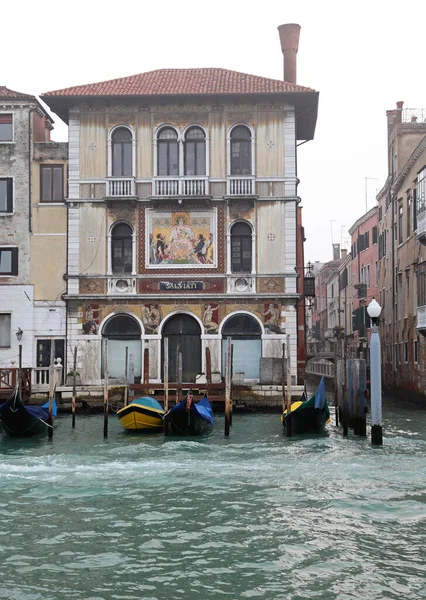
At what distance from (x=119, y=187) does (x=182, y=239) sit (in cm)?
203

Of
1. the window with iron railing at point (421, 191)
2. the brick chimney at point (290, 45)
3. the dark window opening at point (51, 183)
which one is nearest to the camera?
the window with iron railing at point (421, 191)

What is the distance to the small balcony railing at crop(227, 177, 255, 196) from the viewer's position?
72.2ft

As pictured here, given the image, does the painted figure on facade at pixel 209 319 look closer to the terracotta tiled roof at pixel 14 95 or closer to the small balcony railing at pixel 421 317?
the small balcony railing at pixel 421 317

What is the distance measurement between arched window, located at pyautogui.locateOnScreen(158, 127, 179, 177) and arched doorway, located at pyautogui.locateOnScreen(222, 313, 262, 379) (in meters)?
4.02

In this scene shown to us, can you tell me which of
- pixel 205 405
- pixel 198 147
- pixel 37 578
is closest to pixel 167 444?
pixel 205 405

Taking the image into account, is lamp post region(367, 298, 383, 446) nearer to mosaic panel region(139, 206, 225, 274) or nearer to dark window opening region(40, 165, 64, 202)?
mosaic panel region(139, 206, 225, 274)

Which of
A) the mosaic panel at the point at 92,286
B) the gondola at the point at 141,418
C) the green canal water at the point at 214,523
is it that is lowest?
the green canal water at the point at 214,523

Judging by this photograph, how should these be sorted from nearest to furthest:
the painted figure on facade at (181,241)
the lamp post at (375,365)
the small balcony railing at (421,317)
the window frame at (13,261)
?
the lamp post at (375,365), the small balcony railing at (421,317), the painted figure on facade at (181,241), the window frame at (13,261)

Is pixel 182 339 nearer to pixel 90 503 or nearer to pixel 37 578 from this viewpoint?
pixel 90 503

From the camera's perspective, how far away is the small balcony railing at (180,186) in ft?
72.2

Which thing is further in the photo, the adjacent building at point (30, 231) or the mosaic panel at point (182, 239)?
the adjacent building at point (30, 231)

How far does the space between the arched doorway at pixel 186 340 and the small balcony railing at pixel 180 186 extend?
9.92ft

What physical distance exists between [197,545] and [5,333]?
52.0 ft

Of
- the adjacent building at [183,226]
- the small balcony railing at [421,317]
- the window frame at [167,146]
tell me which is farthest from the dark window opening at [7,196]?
the small balcony railing at [421,317]
